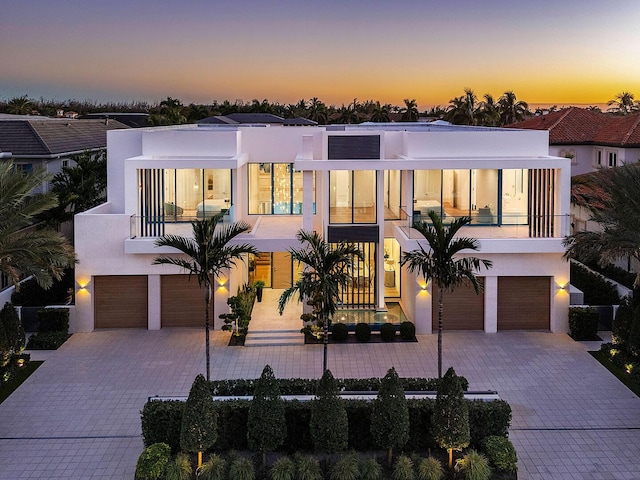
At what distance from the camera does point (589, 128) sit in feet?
144

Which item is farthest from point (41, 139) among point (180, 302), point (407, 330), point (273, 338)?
point (407, 330)

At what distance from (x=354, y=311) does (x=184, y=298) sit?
19.0ft

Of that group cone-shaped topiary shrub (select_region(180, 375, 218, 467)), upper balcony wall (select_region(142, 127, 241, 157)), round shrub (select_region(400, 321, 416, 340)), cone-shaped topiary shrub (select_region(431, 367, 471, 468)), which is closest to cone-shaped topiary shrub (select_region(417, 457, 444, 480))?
cone-shaped topiary shrub (select_region(431, 367, 471, 468))

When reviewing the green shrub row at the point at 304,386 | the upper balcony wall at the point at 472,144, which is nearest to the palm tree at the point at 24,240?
the green shrub row at the point at 304,386

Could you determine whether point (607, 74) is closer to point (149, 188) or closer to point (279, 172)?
point (279, 172)

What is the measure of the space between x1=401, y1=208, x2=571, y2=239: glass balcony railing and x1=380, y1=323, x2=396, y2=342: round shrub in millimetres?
3006

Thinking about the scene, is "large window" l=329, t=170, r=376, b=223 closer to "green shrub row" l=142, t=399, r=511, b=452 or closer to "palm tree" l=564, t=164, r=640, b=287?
"palm tree" l=564, t=164, r=640, b=287

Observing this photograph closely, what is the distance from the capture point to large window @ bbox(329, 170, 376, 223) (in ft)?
74.9

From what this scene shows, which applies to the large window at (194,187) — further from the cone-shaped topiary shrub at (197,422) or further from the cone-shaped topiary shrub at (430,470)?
the cone-shaped topiary shrub at (430,470)

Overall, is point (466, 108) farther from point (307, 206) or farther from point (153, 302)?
point (153, 302)

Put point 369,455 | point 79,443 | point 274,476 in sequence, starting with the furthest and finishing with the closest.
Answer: point 79,443
point 369,455
point 274,476

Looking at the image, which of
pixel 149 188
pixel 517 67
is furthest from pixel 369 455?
pixel 517 67

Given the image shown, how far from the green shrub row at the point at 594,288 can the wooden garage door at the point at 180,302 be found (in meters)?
13.7

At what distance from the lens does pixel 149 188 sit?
23.3m
